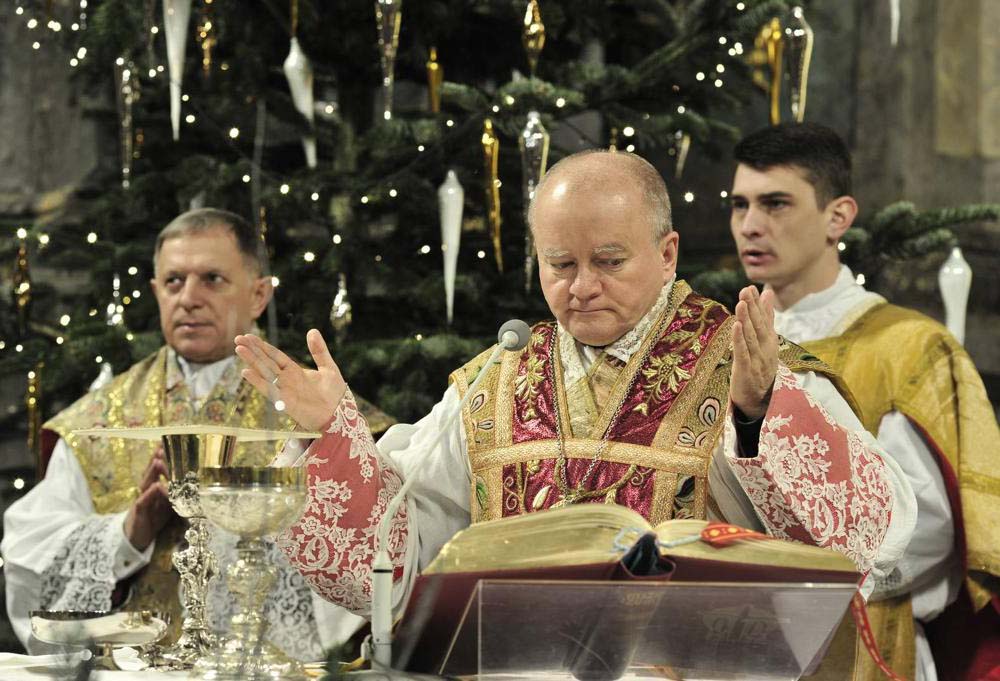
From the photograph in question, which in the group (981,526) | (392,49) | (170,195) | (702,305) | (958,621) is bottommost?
(958,621)

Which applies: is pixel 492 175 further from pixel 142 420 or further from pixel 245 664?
pixel 245 664

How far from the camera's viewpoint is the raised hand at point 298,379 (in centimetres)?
294

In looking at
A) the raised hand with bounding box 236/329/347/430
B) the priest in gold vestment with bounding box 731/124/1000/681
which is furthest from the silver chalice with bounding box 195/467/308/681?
the priest in gold vestment with bounding box 731/124/1000/681

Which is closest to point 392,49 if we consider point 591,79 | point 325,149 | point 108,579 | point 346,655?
point 591,79

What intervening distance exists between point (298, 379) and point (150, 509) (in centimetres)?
184

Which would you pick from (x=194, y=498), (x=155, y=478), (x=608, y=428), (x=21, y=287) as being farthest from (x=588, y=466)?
(x=21, y=287)

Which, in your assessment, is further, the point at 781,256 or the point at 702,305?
the point at 781,256

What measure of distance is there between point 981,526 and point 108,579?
8.35ft

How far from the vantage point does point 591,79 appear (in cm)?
591

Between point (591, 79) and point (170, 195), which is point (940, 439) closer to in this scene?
point (591, 79)

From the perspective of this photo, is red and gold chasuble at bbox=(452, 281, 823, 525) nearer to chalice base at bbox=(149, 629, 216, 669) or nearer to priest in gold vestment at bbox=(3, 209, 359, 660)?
chalice base at bbox=(149, 629, 216, 669)

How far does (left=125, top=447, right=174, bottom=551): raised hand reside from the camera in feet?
15.2

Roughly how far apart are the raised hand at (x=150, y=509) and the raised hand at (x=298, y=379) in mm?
1594

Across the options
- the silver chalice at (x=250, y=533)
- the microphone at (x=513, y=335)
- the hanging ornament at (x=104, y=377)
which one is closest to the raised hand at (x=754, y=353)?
the microphone at (x=513, y=335)
